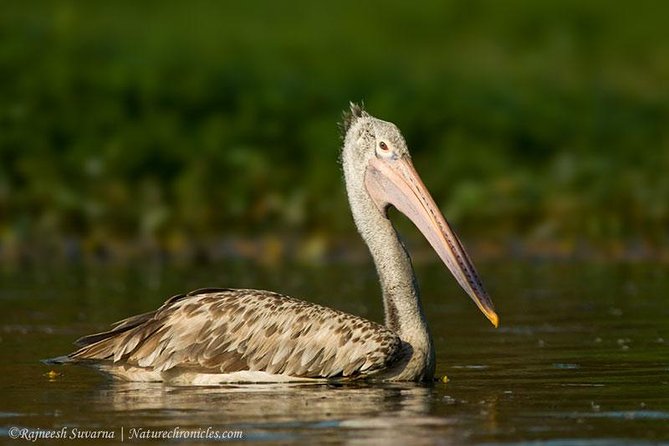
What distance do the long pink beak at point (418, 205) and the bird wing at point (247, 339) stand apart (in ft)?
2.10

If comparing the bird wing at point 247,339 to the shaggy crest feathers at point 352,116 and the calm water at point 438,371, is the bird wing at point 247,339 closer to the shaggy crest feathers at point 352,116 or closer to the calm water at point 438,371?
the calm water at point 438,371

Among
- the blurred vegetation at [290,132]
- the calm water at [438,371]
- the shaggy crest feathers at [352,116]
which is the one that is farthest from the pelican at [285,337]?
the blurred vegetation at [290,132]

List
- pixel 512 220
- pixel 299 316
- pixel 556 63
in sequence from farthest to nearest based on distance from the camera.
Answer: pixel 556 63 → pixel 512 220 → pixel 299 316

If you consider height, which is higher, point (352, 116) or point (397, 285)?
point (352, 116)

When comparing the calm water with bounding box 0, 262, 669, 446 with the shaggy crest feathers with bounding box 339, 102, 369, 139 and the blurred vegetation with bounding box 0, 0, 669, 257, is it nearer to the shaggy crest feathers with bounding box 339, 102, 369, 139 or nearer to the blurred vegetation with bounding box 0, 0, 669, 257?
the shaggy crest feathers with bounding box 339, 102, 369, 139

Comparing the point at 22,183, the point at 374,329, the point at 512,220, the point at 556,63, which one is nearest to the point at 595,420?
the point at 374,329

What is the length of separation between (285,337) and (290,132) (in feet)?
43.1

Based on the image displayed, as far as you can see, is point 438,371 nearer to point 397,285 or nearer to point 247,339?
point 397,285

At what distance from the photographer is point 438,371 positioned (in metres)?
12.5

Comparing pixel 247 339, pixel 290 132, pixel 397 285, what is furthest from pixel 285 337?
pixel 290 132

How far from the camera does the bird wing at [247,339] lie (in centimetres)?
1175

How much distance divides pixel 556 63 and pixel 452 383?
20.6 meters

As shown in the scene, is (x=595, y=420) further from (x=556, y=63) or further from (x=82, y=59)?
(x=556, y=63)

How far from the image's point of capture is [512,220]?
2223 centimetres
